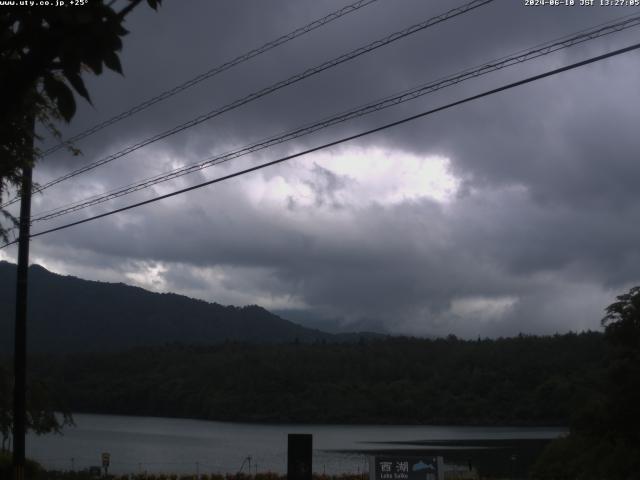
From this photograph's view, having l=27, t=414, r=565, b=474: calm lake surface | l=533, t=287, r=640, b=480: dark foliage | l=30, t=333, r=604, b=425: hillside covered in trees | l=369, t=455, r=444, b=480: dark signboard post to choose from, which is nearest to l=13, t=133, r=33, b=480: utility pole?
l=369, t=455, r=444, b=480: dark signboard post

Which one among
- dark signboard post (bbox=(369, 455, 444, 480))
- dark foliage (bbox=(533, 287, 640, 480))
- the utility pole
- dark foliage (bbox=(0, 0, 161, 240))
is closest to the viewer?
dark foliage (bbox=(0, 0, 161, 240))

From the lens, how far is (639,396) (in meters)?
34.5

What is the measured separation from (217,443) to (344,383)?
4812 cm

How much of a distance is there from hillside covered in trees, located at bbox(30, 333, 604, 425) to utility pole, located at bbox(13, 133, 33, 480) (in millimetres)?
97144

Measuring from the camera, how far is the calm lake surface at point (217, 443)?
58.8 m

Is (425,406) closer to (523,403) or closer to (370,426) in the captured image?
(370,426)

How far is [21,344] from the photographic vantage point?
19.9 metres

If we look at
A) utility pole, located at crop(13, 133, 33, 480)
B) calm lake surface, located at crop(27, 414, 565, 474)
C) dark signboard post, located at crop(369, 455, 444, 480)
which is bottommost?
calm lake surface, located at crop(27, 414, 565, 474)

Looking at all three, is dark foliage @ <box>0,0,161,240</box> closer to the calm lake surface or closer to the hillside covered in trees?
the calm lake surface

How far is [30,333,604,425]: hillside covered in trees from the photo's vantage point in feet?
389

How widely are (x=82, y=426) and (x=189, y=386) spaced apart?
2186cm

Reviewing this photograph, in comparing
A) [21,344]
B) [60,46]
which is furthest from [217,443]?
[60,46]

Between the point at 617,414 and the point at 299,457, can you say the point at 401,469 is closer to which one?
the point at 299,457

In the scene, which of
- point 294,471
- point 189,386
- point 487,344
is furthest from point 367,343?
point 294,471
